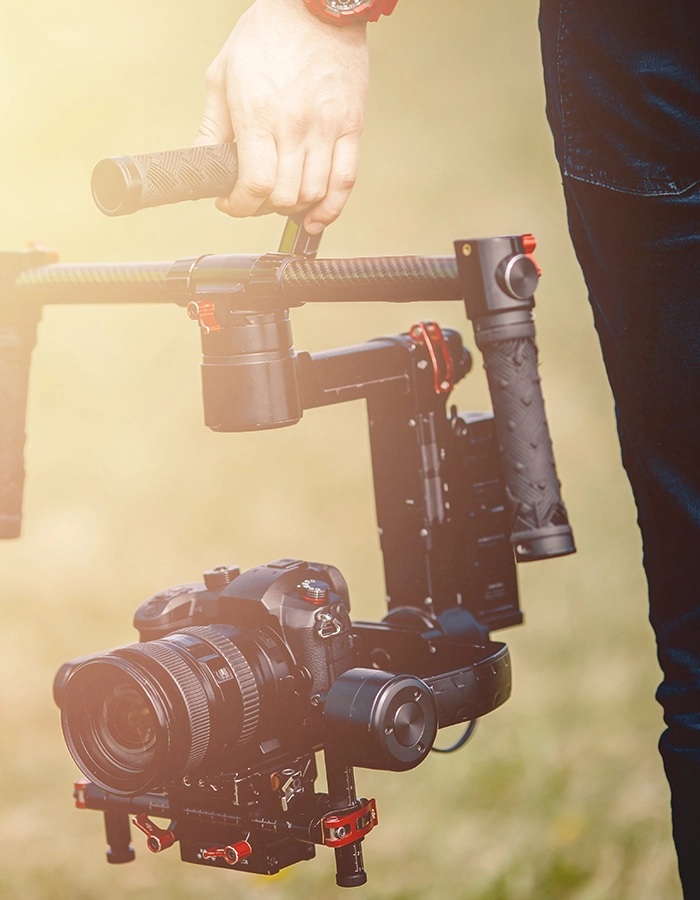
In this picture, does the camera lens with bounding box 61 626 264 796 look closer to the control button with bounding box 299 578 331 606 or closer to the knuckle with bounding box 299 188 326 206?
the control button with bounding box 299 578 331 606

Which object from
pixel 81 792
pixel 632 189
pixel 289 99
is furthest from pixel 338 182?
pixel 81 792

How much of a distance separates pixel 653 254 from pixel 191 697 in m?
0.58

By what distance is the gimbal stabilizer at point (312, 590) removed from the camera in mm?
1003

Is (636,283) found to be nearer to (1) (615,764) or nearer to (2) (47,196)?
(1) (615,764)

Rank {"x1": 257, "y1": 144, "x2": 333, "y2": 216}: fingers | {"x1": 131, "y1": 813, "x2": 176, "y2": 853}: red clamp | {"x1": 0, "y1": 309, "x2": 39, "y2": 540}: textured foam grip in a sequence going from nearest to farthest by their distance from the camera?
{"x1": 257, "y1": 144, "x2": 333, "y2": 216}: fingers → {"x1": 131, "y1": 813, "x2": 176, "y2": 853}: red clamp → {"x1": 0, "y1": 309, "x2": 39, "y2": 540}: textured foam grip

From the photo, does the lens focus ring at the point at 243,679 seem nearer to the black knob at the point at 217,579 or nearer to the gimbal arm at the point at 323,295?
the black knob at the point at 217,579

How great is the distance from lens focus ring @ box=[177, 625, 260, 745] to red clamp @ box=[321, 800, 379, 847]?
11cm

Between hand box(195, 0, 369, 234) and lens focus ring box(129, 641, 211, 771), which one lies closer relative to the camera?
hand box(195, 0, 369, 234)

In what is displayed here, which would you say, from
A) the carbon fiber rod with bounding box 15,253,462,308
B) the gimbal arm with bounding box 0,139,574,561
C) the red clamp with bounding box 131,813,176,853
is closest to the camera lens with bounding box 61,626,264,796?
the red clamp with bounding box 131,813,176,853

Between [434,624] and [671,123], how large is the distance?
0.63 m

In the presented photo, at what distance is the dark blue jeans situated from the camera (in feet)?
3.03

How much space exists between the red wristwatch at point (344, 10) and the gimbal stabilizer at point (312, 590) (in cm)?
13

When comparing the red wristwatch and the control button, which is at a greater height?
the red wristwatch

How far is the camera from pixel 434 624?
1342mm
